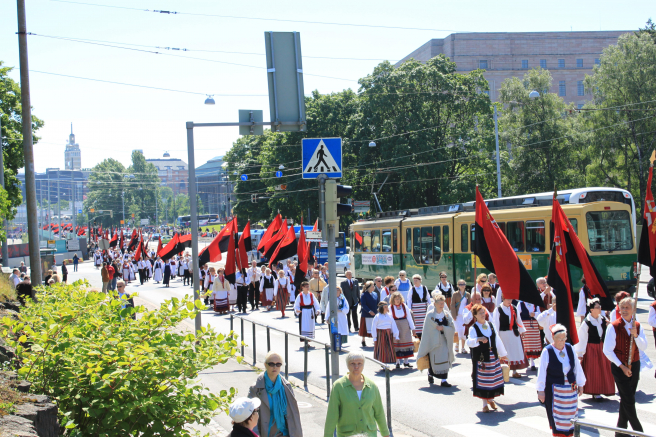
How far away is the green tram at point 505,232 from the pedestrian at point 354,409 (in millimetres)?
11434

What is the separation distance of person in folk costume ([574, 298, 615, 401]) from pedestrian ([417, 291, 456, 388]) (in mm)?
2245

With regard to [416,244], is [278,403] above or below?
below

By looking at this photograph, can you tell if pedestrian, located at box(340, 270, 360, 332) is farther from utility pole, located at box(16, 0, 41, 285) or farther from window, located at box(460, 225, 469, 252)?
utility pole, located at box(16, 0, 41, 285)

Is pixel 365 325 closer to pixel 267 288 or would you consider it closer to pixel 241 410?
pixel 267 288

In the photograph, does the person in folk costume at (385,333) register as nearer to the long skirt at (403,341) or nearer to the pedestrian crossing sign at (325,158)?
the long skirt at (403,341)

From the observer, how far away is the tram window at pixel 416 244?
24516mm

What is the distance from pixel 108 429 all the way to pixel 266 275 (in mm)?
18819

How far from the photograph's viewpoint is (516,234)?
19.8 metres

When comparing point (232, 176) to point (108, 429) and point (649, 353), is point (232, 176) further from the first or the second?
point (108, 429)

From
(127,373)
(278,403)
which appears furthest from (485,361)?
(127,373)

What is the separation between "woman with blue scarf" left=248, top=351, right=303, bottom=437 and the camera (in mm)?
5766

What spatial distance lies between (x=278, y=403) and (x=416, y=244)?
19310 mm

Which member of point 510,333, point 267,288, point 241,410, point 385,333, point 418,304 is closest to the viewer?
point 241,410

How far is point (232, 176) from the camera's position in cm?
7331
